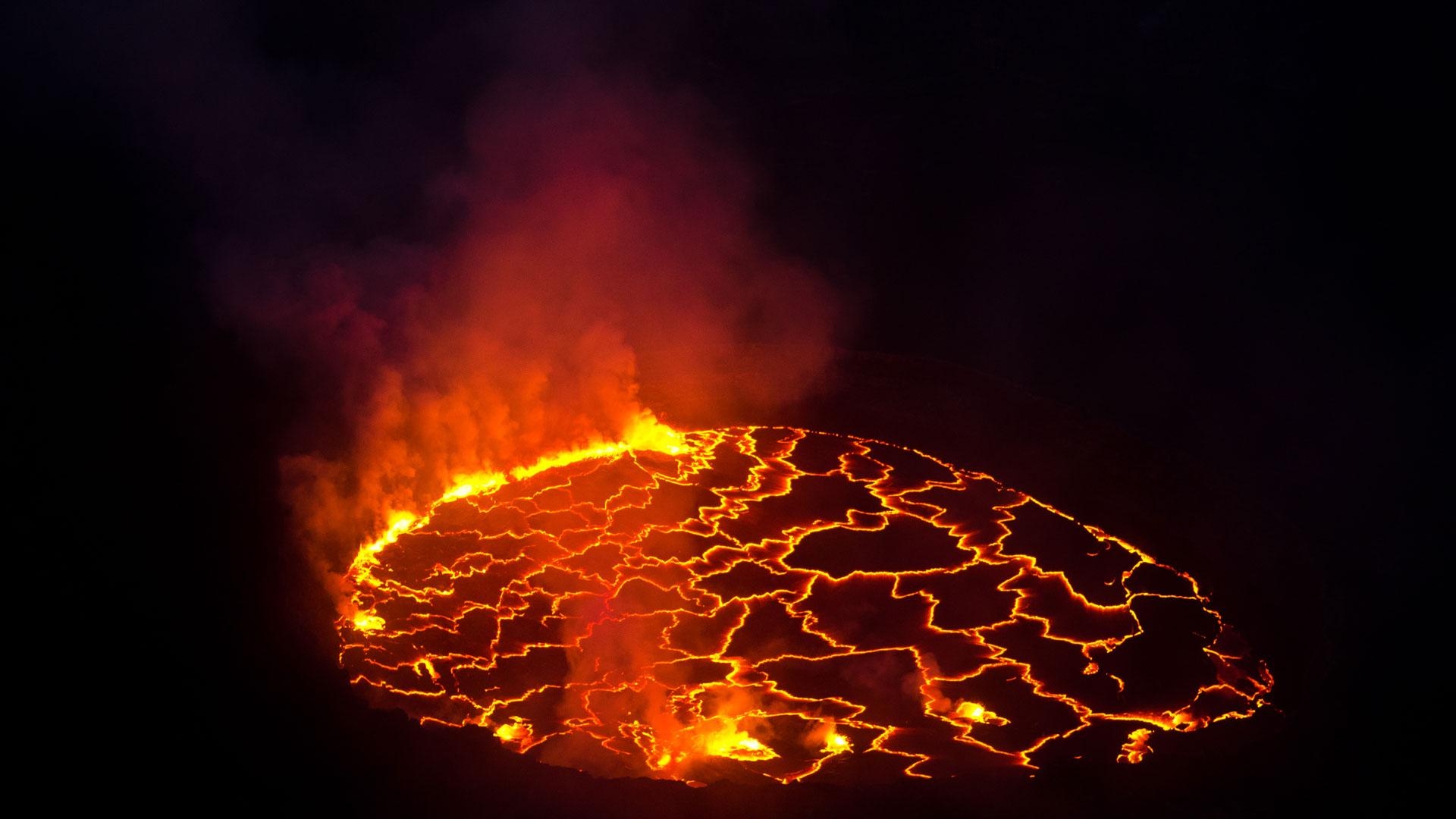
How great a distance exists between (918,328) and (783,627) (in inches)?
151

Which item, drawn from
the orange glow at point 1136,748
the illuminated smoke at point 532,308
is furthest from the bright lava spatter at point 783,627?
the illuminated smoke at point 532,308

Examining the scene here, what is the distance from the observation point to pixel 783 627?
5.98 metres

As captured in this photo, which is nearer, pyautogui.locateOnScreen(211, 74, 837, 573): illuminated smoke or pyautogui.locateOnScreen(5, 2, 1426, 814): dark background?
pyautogui.locateOnScreen(5, 2, 1426, 814): dark background

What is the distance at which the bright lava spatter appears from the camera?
16.7 ft

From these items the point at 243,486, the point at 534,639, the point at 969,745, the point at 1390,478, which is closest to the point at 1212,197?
the point at 1390,478

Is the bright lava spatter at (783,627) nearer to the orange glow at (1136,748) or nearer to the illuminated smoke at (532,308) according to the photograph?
the orange glow at (1136,748)

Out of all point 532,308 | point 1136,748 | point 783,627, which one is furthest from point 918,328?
point 1136,748

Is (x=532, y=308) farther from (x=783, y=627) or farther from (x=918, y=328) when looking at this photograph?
(x=783, y=627)

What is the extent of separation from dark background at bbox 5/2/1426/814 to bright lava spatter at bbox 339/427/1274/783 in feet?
1.29

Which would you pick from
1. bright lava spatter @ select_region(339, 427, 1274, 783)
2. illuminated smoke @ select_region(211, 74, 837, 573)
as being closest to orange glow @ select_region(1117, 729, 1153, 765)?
bright lava spatter @ select_region(339, 427, 1274, 783)

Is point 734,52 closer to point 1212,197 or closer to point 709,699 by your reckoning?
point 1212,197

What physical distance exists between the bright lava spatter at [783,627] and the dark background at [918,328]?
39 cm

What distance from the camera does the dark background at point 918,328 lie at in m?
4.71

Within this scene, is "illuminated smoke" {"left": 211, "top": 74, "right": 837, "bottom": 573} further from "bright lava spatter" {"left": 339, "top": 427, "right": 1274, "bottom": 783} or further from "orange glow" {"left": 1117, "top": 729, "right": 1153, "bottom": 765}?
"orange glow" {"left": 1117, "top": 729, "right": 1153, "bottom": 765}
